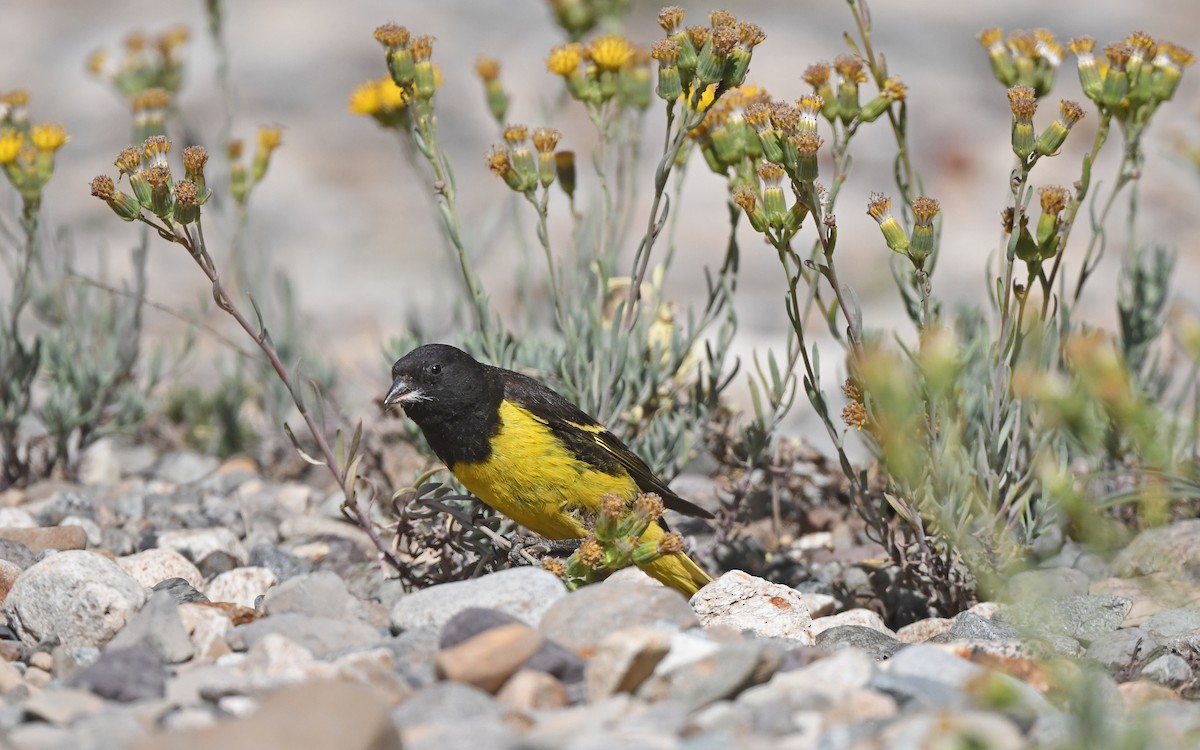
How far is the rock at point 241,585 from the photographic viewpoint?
483 centimetres

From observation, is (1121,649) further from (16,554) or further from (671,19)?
(16,554)

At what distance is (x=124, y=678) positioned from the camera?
3.28 m

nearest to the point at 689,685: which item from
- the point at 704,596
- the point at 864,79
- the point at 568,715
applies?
the point at 568,715

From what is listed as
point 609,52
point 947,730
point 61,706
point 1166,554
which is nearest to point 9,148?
point 609,52

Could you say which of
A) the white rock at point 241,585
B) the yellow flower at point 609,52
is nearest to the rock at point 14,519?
the white rock at point 241,585

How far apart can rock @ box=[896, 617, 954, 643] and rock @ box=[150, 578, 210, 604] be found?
218 centimetres

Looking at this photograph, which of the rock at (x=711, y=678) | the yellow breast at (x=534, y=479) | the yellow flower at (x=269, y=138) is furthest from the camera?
the yellow flower at (x=269, y=138)

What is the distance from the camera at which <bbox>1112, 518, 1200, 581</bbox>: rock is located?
506cm

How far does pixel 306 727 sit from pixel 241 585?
2.17m

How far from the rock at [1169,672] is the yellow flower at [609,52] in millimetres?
2611

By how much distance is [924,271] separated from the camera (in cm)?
434

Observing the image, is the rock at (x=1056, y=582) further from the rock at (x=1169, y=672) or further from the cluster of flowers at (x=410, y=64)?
the cluster of flowers at (x=410, y=64)

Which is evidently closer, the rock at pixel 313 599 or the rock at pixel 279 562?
the rock at pixel 313 599

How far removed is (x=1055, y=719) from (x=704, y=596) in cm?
162
